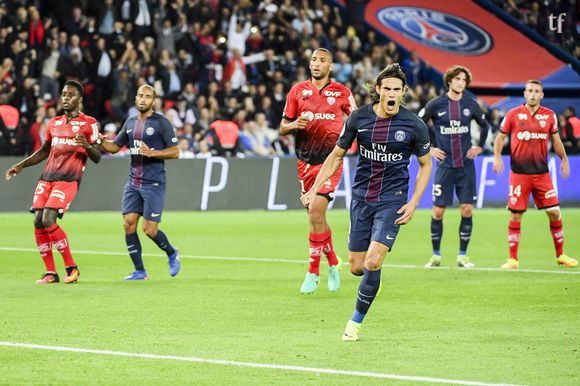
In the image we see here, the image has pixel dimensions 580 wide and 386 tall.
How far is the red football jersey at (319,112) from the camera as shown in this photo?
14242mm

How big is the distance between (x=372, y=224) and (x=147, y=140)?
502cm

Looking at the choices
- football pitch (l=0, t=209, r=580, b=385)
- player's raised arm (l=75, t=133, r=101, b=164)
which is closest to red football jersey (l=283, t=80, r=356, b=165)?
football pitch (l=0, t=209, r=580, b=385)

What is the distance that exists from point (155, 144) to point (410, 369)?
7185 millimetres

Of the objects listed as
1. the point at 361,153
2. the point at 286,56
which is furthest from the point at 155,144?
the point at 286,56

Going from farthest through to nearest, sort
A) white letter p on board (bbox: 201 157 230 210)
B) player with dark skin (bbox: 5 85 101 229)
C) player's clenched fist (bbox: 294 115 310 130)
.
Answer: white letter p on board (bbox: 201 157 230 210), player with dark skin (bbox: 5 85 101 229), player's clenched fist (bbox: 294 115 310 130)

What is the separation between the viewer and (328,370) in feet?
28.9

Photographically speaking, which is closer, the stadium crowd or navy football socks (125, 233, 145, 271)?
navy football socks (125, 233, 145, 271)

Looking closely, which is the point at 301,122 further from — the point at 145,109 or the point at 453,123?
the point at 453,123

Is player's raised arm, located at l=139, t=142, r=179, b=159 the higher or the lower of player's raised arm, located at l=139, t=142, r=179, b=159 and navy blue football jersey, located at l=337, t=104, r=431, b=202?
the lower

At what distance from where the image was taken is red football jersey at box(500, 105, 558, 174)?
57.4ft

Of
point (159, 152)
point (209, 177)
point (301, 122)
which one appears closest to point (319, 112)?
point (301, 122)

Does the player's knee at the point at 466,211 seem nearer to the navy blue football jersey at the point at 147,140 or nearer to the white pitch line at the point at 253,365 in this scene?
the navy blue football jersey at the point at 147,140

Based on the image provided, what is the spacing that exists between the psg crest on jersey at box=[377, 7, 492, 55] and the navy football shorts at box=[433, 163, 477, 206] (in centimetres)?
2255

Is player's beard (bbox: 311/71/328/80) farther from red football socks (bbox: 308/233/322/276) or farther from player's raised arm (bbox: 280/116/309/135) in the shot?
red football socks (bbox: 308/233/322/276)
